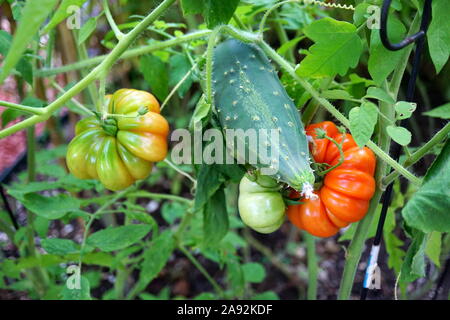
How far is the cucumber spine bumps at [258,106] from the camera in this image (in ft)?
1.80

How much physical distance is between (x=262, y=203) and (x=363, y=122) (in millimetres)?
192

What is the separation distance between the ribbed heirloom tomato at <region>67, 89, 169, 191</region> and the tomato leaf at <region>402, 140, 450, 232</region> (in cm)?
39

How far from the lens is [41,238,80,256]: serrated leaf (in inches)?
30.1

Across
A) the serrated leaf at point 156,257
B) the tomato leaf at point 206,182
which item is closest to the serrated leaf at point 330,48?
the tomato leaf at point 206,182

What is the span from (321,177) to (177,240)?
1.62 feet

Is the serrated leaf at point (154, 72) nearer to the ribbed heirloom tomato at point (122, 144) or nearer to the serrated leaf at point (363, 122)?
the ribbed heirloom tomato at point (122, 144)

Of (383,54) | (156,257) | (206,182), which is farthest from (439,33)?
(156,257)

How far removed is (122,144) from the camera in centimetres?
71

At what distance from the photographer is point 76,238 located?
163 centimetres

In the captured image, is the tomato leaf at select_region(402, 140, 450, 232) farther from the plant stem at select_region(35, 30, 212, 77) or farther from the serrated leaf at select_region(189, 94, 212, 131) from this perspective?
the plant stem at select_region(35, 30, 212, 77)

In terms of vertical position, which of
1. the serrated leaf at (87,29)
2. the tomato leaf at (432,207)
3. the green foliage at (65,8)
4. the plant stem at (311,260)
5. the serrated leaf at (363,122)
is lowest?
the plant stem at (311,260)

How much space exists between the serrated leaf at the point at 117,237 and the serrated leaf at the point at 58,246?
3 centimetres

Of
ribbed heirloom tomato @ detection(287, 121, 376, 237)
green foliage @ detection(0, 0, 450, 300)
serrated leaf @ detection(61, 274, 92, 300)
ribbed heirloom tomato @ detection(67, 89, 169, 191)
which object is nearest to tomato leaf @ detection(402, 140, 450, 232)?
green foliage @ detection(0, 0, 450, 300)
